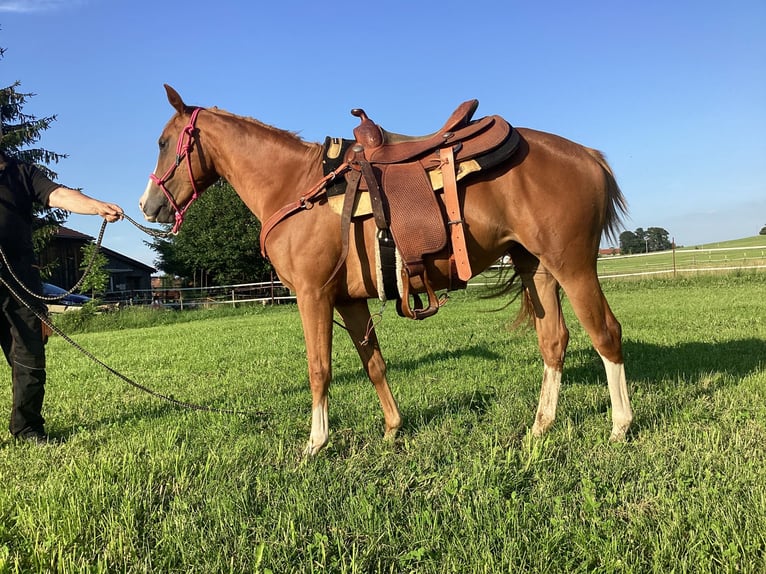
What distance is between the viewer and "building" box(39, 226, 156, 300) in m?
29.9

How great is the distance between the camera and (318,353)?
3.20 meters

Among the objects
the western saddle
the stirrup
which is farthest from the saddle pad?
the stirrup

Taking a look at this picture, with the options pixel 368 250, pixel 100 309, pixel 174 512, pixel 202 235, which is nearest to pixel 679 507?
pixel 368 250

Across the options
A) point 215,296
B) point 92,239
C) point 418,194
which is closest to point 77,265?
point 92,239

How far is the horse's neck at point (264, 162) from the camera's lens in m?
3.44

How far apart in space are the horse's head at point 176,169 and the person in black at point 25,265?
0.31 meters

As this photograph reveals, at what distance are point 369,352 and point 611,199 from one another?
7.02 ft

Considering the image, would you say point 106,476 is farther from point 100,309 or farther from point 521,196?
point 100,309

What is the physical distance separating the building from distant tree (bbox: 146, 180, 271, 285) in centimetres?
526

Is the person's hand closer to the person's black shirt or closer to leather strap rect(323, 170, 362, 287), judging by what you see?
the person's black shirt

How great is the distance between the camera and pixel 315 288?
10.2 feet

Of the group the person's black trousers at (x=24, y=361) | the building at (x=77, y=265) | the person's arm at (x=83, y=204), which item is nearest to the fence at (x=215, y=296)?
the building at (x=77, y=265)

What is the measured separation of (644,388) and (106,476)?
4204 mm

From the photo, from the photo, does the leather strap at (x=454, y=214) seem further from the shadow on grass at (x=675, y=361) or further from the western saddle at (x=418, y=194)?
the shadow on grass at (x=675, y=361)
